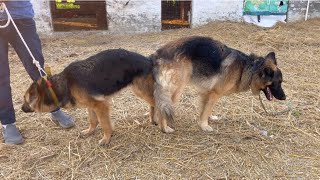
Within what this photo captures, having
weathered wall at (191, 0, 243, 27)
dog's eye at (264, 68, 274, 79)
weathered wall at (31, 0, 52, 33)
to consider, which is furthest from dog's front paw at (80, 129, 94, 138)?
weathered wall at (191, 0, 243, 27)

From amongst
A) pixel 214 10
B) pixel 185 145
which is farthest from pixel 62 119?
pixel 214 10

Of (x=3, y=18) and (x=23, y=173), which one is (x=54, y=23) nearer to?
(x=3, y=18)

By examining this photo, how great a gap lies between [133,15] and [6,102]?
5.90 meters

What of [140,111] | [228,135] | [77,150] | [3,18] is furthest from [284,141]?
[3,18]

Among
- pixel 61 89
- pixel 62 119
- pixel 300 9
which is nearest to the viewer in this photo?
pixel 61 89

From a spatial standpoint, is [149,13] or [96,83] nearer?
[96,83]

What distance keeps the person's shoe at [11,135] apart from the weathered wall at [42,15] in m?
5.51

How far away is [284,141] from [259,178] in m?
0.81

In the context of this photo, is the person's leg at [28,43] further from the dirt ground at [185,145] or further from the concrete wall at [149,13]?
the concrete wall at [149,13]

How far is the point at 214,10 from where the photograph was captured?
29.1 ft

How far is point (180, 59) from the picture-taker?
334 centimetres

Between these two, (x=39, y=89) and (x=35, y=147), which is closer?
(x=39, y=89)

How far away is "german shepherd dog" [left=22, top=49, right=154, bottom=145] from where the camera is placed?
122 inches

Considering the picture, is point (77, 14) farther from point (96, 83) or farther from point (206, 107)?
point (206, 107)
